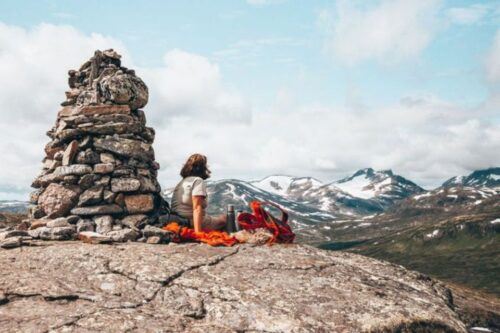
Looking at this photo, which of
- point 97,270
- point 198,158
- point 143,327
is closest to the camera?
point 143,327

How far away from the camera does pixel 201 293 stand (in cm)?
1162

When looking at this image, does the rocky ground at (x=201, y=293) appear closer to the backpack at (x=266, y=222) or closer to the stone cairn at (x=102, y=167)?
the backpack at (x=266, y=222)

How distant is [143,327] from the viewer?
9680mm

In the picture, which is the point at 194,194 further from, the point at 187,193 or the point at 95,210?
the point at 95,210

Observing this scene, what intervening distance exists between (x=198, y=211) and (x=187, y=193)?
1665 mm

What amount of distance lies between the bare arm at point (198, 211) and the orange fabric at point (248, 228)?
0.83 feet

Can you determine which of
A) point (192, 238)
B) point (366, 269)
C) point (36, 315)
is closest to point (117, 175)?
point (192, 238)

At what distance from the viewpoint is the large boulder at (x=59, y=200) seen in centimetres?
1794

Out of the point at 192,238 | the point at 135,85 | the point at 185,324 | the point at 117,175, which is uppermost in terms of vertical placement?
the point at 135,85

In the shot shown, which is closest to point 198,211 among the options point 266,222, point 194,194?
point 194,194

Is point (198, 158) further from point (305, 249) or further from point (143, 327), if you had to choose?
point (143, 327)

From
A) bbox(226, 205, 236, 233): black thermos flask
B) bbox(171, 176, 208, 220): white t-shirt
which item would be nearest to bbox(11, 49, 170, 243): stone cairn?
bbox(171, 176, 208, 220): white t-shirt

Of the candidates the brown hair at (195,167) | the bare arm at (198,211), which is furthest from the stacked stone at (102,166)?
the brown hair at (195,167)

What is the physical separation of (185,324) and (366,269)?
23.6ft
